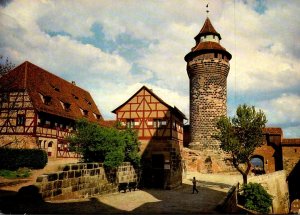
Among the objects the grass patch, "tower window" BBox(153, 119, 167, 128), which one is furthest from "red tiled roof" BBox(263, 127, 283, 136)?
the grass patch

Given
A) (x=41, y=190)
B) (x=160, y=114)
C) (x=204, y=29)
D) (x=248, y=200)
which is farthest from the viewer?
(x=204, y=29)

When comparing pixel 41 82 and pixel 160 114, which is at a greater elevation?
pixel 41 82

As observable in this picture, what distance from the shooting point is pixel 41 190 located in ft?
35.9

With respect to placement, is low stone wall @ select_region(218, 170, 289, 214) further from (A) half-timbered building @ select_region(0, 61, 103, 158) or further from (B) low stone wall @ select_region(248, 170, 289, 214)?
(A) half-timbered building @ select_region(0, 61, 103, 158)

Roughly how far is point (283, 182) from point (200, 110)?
11.3 metres

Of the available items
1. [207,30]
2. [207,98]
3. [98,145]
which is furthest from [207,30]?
[98,145]

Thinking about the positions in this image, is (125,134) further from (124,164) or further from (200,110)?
(200,110)

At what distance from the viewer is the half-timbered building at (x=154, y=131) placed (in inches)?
835

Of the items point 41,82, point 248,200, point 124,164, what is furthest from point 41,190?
point 41,82

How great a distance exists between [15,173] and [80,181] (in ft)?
23.9

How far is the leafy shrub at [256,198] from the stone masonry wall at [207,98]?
1532 centimetres

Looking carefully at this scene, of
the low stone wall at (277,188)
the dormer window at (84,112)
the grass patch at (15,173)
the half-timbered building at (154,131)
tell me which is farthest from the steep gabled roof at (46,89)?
the low stone wall at (277,188)

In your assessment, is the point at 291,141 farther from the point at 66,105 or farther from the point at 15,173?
the point at 15,173

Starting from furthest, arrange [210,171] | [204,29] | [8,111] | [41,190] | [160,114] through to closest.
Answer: [204,29] → [210,171] → [8,111] → [160,114] → [41,190]
